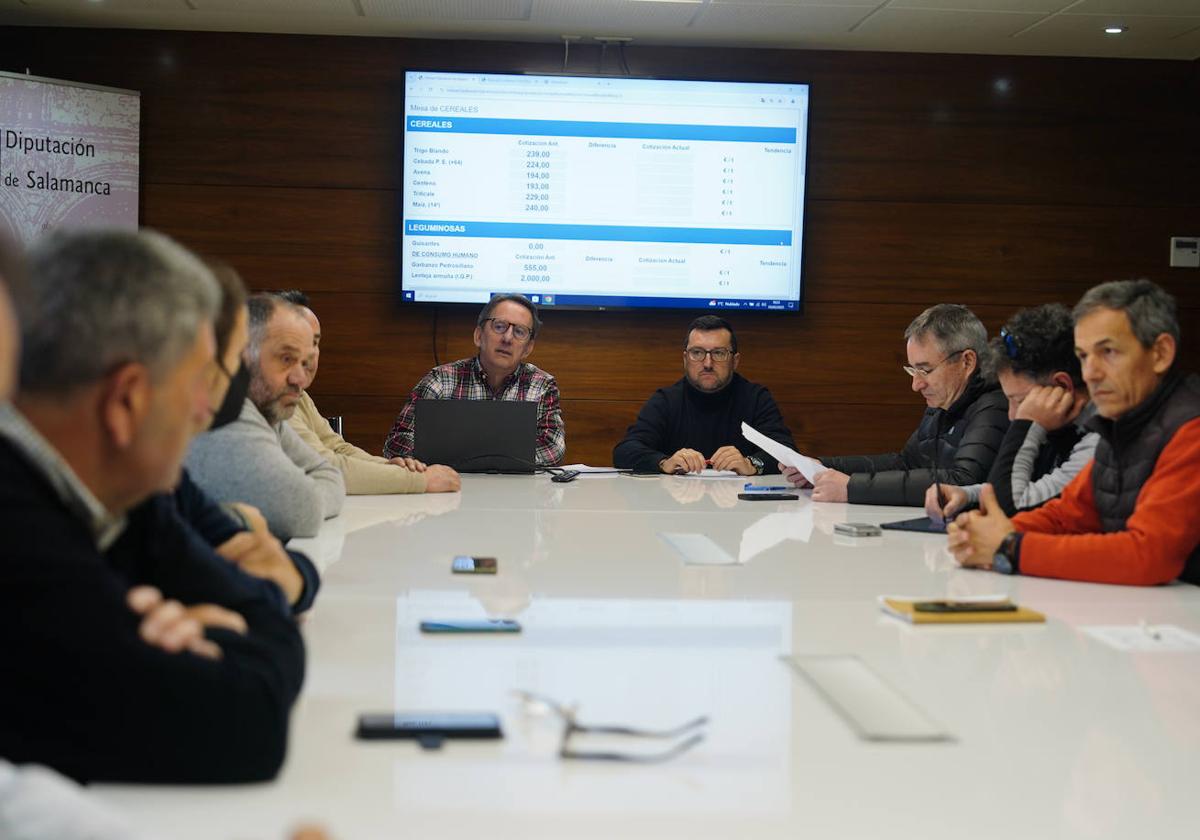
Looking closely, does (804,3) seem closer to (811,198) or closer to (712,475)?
(811,198)

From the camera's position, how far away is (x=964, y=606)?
77.1 inches

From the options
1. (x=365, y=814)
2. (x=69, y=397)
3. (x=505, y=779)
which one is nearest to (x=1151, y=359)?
(x=505, y=779)

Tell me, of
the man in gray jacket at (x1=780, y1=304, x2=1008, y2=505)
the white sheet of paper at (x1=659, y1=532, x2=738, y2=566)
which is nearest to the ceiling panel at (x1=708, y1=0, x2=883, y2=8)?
the man in gray jacket at (x1=780, y1=304, x2=1008, y2=505)

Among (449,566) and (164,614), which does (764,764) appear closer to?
(164,614)

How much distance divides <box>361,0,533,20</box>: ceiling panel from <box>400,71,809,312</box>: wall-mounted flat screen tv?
309 millimetres

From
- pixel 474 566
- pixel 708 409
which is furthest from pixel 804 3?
pixel 474 566

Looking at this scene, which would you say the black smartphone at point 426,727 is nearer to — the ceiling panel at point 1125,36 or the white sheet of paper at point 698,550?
the white sheet of paper at point 698,550

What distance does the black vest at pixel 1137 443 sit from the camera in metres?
2.34

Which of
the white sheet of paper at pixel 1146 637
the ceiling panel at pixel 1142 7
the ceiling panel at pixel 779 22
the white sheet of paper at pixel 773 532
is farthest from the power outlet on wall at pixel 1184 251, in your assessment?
the white sheet of paper at pixel 1146 637

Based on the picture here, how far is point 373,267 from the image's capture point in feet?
18.6

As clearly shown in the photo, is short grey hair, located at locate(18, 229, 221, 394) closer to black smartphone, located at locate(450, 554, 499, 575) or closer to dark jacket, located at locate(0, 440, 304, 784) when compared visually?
dark jacket, located at locate(0, 440, 304, 784)

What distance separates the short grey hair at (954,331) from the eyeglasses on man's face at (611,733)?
2705 mm

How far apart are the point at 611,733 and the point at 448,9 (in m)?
4.45

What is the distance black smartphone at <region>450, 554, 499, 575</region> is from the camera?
7.41 ft
